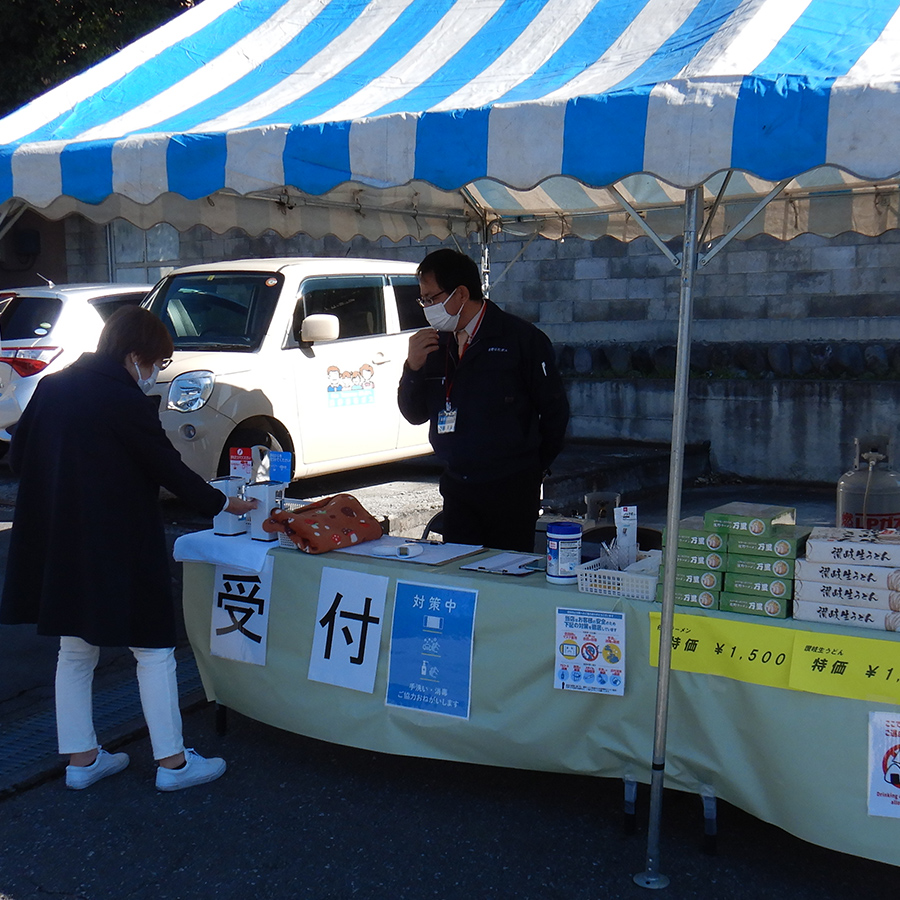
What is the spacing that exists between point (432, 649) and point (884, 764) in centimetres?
148

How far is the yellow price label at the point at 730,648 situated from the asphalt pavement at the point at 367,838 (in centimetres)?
59

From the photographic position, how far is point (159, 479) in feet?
11.7

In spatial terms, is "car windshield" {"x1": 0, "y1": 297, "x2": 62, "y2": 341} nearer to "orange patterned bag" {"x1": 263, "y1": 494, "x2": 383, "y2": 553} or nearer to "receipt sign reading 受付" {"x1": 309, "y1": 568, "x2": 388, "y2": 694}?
"orange patterned bag" {"x1": 263, "y1": 494, "x2": 383, "y2": 553}

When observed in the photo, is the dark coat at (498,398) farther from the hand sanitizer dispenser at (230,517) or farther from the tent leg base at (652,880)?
the tent leg base at (652,880)

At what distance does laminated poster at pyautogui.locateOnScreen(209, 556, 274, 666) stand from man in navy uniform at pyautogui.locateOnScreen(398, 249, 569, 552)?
2.98ft

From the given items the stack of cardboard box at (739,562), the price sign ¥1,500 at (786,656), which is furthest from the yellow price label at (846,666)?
the stack of cardboard box at (739,562)

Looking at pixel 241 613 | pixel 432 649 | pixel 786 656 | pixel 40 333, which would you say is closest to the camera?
pixel 786 656

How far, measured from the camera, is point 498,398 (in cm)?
415

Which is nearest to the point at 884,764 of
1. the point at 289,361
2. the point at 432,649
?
the point at 432,649

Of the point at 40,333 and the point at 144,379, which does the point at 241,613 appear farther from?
the point at 40,333

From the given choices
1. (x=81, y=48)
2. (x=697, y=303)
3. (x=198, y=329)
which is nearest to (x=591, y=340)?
(x=697, y=303)

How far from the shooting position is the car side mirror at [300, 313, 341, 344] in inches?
287

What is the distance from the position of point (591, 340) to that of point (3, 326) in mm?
6277

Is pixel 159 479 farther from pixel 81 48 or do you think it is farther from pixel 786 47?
pixel 81 48
